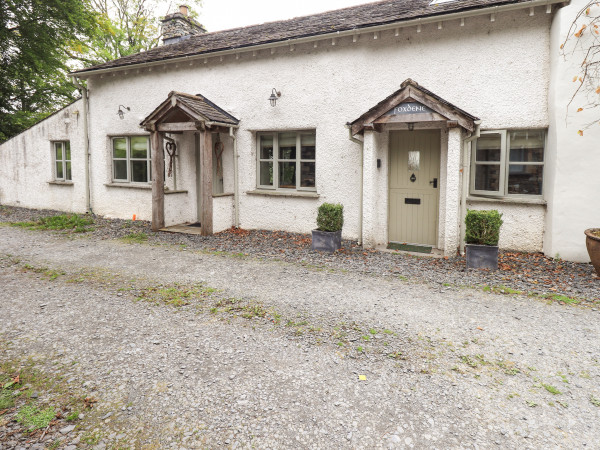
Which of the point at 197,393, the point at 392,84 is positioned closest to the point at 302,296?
the point at 197,393

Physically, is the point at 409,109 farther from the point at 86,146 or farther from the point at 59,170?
the point at 59,170

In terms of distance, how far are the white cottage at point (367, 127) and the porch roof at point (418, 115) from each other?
0.08ft

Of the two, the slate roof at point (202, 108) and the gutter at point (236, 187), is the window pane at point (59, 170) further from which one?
the gutter at point (236, 187)

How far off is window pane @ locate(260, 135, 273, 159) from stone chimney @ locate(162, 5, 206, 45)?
6323mm

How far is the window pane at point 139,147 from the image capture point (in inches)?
440

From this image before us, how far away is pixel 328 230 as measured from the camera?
746cm

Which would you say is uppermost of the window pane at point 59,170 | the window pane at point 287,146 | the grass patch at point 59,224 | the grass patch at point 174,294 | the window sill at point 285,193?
the window pane at point 287,146

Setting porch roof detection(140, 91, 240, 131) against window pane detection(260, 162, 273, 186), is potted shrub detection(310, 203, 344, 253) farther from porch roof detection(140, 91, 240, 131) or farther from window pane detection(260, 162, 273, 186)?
porch roof detection(140, 91, 240, 131)

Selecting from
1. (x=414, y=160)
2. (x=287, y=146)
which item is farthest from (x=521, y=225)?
(x=287, y=146)

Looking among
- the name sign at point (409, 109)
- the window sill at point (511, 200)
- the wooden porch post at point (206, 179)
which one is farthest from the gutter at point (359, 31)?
the window sill at point (511, 200)

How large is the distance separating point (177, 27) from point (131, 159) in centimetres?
532

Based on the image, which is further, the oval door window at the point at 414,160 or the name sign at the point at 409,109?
the oval door window at the point at 414,160

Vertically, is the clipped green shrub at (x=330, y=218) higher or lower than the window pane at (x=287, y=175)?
lower

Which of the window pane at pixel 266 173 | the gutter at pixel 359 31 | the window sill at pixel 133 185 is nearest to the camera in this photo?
the gutter at pixel 359 31
